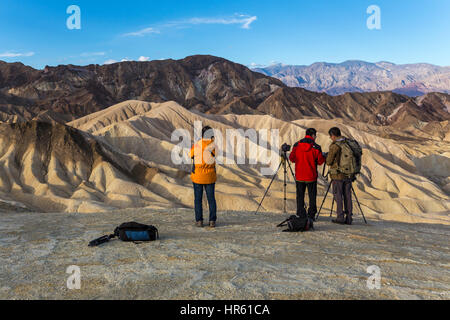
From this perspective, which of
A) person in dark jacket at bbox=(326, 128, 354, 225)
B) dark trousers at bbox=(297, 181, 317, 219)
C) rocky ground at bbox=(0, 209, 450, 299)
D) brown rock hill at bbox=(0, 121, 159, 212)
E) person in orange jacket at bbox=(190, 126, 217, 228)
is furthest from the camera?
brown rock hill at bbox=(0, 121, 159, 212)

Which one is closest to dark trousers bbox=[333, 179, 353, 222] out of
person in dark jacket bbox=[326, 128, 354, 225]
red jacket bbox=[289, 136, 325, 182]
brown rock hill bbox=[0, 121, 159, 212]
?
person in dark jacket bbox=[326, 128, 354, 225]

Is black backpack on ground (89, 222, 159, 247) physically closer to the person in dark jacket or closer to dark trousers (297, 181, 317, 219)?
dark trousers (297, 181, 317, 219)

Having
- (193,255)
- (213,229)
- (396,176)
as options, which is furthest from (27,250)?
(396,176)

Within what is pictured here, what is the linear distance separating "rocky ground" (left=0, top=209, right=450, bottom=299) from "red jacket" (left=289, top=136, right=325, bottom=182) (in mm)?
1192

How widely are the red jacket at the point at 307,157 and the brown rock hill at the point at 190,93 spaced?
96290 millimetres

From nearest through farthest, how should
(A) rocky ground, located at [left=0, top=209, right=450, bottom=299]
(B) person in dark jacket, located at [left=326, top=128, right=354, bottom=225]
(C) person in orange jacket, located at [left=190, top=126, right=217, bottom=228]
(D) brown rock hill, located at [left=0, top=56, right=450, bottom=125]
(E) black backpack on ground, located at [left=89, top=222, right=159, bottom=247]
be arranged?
1. (A) rocky ground, located at [left=0, top=209, right=450, bottom=299]
2. (E) black backpack on ground, located at [left=89, top=222, right=159, bottom=247]
3. (C) person in orange jacket, located at [left=190, top=126, right=217, bottom=228]
4. (B) person in dark jacket, located at [left=326, top=128, right=354, bottom=225]
5. (D) brown rock hill, located at [left=0, top=56, right=450, bottom=125]

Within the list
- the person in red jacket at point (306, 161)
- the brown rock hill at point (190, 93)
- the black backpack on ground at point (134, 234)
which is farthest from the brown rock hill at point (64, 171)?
the brown rock hill at point (190, 93)

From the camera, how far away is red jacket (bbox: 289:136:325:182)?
760cm

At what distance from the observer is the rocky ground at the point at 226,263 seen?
14.2ft

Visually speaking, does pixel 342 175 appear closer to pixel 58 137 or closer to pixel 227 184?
pixel 227 184

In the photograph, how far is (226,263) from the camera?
5.36 m

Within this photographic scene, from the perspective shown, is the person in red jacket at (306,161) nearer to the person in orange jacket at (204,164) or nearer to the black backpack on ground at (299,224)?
the black backpack on ground at (299,224)

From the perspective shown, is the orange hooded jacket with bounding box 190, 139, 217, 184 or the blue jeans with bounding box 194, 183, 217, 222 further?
the blue jeans with bounding box 194, 183, 217, 222

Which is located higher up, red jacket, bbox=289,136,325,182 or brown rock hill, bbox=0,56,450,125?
brown rock hill, bbox=0,56,450,125
